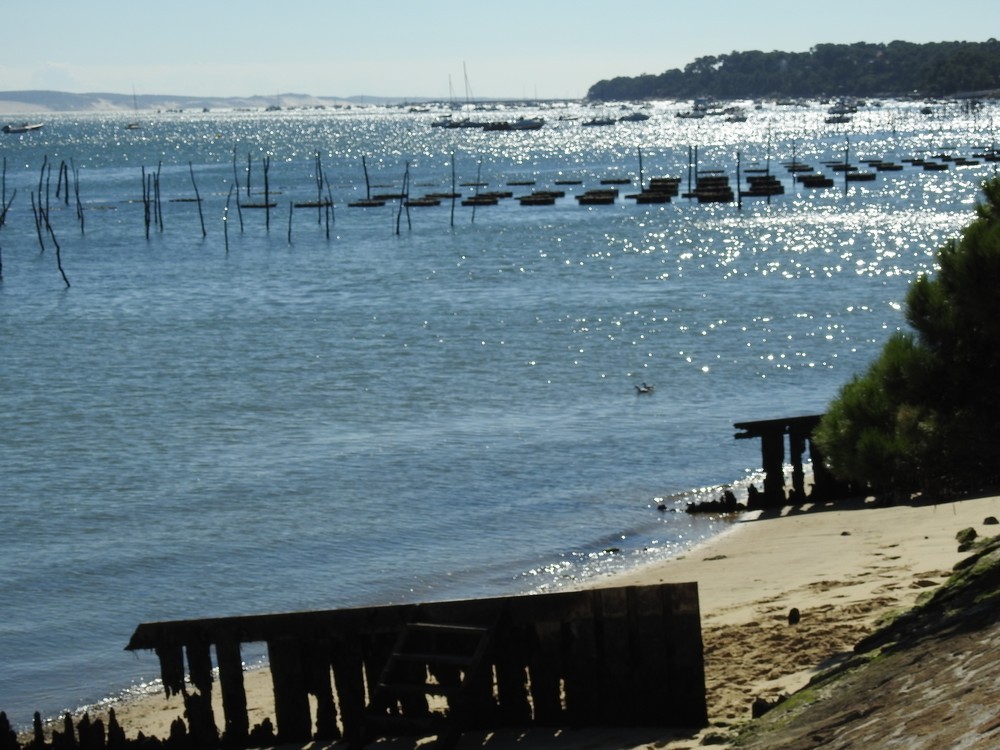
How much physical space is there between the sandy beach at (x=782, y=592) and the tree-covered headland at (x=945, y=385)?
187 cm

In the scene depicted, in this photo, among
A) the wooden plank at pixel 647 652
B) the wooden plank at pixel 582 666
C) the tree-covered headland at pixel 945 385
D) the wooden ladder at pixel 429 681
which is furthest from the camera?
the wooden plank at pixel 582 666

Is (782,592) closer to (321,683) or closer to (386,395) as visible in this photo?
(321,683)

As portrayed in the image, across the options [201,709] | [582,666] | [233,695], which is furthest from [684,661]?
[201,709]

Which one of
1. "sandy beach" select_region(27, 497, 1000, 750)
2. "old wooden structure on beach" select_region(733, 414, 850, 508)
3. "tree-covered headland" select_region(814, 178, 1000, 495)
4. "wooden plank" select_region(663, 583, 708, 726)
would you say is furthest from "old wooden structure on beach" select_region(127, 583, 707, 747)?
"old wooden structure on beach" select_region(733, 414, 850, 508)

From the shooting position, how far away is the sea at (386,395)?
60.2ft

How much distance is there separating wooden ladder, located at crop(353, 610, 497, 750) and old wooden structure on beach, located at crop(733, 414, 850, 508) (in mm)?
10019

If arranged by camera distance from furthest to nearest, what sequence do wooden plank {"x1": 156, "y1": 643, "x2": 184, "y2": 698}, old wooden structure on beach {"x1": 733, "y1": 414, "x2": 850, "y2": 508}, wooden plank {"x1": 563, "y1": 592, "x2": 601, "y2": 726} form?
old wooden structure on beach {"x1": 733, "y1": 414, "x2": 850, "y2": 508}
wooden plank {"x1": 156, "y1": 643, "x2": 184, "y2": 698}
wooden plank {"x1": 563, "y1": 592, "x2": 601, "y2": 726}

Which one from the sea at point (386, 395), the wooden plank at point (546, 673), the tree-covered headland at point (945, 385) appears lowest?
the sea at point (386, 395)

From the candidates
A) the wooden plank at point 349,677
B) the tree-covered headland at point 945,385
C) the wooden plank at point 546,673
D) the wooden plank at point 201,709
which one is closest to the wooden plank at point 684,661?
the wooden plank at point 546,673

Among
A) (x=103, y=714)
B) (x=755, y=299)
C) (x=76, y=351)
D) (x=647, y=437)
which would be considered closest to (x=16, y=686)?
(x=103, y=714)

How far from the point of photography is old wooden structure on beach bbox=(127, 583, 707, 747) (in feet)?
32.1

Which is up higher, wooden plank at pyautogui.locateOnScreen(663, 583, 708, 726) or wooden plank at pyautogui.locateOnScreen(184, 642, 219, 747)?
wooden plank at pyautogui.locateOnScreen(663, 583, 708, 726)

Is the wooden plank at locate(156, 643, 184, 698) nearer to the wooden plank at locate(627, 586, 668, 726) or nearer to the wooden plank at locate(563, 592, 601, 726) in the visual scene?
the wooden plank at locate(563, 592, 601, 726)

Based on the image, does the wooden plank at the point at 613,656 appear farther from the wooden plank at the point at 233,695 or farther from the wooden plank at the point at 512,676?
the wooden plank at the point at 233,695
